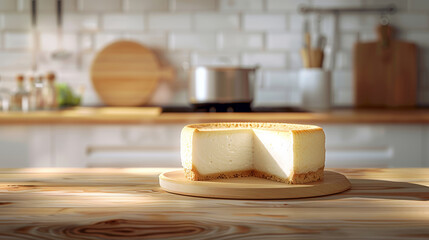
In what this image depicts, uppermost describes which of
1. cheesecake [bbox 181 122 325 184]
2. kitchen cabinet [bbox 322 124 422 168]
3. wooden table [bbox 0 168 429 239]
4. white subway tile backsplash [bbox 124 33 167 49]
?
white subway tile backsplash [bbox 124 33 167 49]

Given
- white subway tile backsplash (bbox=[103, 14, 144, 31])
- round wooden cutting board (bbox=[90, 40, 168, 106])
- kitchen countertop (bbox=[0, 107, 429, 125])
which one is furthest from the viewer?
white subway tile backsplash (bbox=[103, 14, 144, 31])

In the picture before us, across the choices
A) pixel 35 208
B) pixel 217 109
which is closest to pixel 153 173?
pixel 35 208

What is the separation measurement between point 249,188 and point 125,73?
6.56 feet

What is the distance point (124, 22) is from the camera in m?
2.93

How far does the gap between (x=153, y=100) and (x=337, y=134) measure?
42.7 inches

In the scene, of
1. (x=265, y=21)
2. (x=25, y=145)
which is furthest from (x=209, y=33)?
(x=25, y=145)

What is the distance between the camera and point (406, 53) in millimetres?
2863

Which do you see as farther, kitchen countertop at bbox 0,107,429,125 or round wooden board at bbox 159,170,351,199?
kitchen countertop at bbox 0,107,429,125

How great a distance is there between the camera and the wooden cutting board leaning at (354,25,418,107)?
2.85 metres

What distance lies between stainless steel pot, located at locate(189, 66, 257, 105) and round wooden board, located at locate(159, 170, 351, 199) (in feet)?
4.87

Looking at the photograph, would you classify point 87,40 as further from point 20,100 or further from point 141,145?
point 141,145

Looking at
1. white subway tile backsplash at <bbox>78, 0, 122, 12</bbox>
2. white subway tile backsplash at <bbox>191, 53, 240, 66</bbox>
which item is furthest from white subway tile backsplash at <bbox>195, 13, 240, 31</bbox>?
white subway tile backsplash at <bbox>78, 0, 122, 12</bbox>

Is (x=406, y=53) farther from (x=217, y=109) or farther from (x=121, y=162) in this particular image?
(x=121, y=162)

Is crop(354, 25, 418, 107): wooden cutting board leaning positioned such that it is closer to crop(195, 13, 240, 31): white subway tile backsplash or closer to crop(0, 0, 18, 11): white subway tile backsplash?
crop(195, 13, 240, 31): white subway tile backsplash
